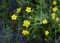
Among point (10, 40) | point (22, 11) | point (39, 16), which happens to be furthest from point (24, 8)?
point (10, 40)

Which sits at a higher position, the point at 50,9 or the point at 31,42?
the point at 50,9

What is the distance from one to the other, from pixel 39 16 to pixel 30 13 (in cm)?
16

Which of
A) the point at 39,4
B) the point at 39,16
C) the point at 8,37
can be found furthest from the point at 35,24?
the point at 8,37

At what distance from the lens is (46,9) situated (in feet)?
9.07

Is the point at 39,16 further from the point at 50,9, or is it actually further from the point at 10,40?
the point at 10,40

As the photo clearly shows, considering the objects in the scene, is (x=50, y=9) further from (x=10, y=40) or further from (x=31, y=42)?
(x=10, y=40)

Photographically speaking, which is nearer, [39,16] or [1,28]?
[39,16]

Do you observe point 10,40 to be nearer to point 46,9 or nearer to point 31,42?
point 31,42

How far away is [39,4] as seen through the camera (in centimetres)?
282

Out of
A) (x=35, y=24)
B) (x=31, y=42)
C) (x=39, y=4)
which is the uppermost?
(x=39, y=4)

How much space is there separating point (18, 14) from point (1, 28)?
33 cm

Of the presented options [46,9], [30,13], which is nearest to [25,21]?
[30,13]

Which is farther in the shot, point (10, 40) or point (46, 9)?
point (10, 40)

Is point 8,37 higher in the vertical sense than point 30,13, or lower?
lower
